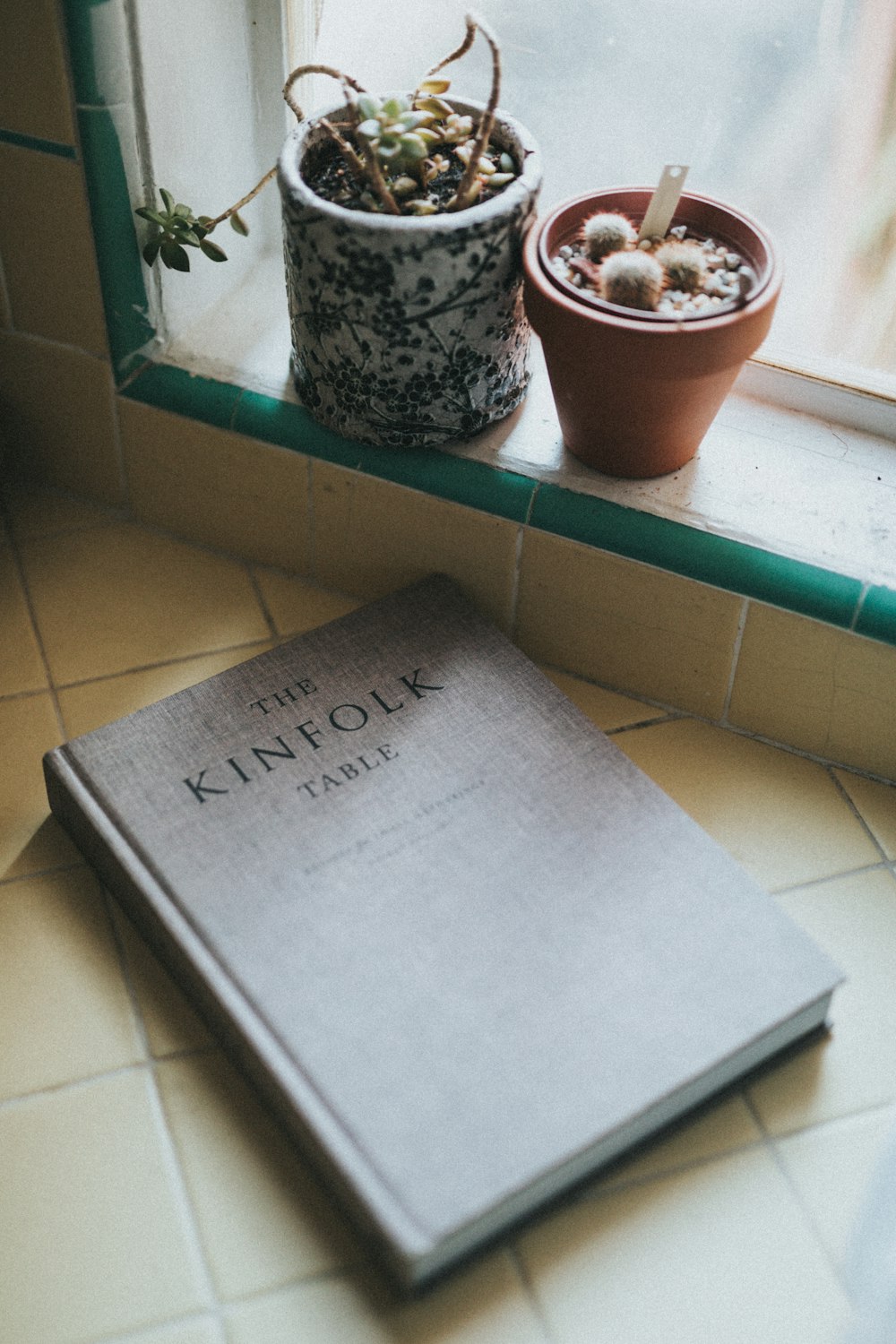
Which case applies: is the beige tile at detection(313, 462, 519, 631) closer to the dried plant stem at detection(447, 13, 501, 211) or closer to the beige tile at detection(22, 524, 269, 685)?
the beige tile at detection(22, 524, 269, 685)

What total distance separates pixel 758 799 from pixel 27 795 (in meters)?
0.51

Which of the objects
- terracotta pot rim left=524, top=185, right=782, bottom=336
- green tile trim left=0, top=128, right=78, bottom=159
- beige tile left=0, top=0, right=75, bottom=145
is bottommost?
terracotta pot rim left=524, top=185, right=782, bottom=336

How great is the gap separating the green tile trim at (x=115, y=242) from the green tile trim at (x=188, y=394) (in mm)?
23

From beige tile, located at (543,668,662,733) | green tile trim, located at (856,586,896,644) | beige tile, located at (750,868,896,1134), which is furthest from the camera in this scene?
beige tile, located at (543,668,662,733)

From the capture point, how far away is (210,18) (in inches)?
34.5

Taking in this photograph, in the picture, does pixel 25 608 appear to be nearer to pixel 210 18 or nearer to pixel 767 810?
pixel 210 18

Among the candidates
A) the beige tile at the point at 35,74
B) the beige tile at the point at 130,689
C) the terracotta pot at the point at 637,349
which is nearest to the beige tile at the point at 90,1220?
the beige tile at the point at 130,689

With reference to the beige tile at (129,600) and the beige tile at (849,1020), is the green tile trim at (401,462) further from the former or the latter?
Result: the beige tile at (849,1020)

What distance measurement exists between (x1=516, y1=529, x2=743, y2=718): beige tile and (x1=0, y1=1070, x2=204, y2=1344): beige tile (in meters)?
0.43

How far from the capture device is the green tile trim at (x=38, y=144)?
32.2 inches

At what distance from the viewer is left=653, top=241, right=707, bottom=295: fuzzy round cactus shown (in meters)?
0.77

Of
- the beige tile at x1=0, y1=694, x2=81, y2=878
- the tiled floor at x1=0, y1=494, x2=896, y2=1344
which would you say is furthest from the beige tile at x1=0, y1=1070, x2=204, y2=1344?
the beige tile at x1=0, y1=694, x2=81, y2=878

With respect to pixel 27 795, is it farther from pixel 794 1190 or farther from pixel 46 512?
pixel 794 1190

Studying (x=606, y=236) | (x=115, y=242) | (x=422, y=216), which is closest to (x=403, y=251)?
(x=422, y=216)
